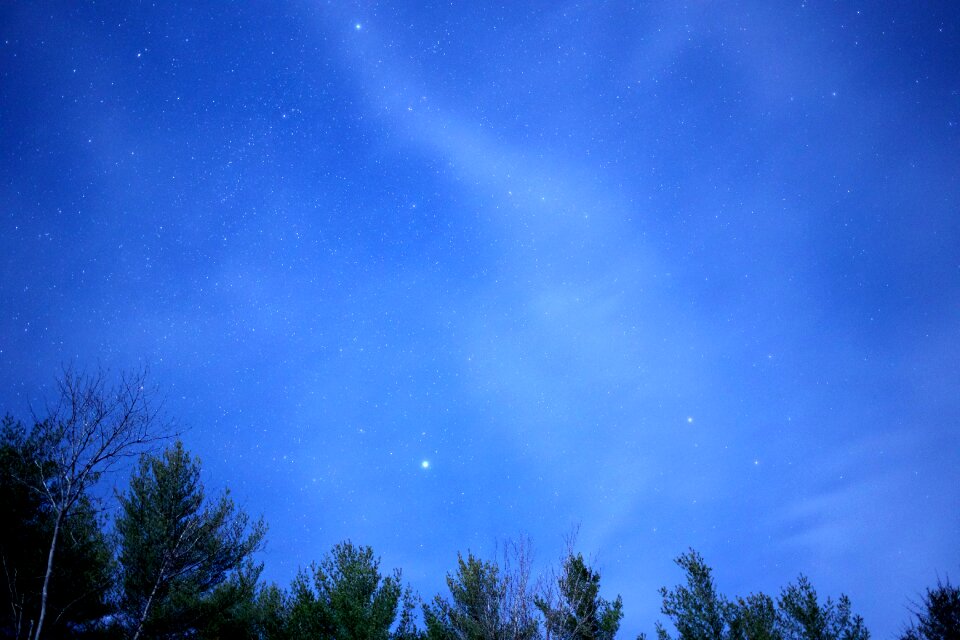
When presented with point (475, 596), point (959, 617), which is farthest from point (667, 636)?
point (959, 617)

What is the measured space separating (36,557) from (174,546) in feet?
9.91

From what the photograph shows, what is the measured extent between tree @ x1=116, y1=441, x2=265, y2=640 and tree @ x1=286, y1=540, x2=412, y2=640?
2.56 meters

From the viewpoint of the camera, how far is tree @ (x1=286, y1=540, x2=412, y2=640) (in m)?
15.8

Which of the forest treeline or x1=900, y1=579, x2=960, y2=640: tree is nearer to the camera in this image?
the forest treeline

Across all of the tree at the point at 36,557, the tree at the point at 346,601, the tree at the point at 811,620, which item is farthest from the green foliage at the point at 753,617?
the tree at the point at 36,557

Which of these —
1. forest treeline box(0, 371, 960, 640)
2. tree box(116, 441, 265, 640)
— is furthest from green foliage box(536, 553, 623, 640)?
tree box(116, 441, 265, 640)

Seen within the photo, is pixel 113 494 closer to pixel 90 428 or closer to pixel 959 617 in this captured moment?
pixel 90 428

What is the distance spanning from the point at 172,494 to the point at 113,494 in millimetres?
1634

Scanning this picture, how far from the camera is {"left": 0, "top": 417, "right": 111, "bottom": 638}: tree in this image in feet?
39.9

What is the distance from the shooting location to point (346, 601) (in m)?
16.6

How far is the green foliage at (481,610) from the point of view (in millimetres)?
12547

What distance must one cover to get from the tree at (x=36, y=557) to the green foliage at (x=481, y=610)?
32.9ft

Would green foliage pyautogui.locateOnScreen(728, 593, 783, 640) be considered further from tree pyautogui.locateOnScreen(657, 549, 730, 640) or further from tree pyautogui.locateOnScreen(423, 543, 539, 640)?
tree pyautogui.locateOnScreen(423, 543, 539, 640)

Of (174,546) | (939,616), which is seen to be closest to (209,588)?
(174,546)
